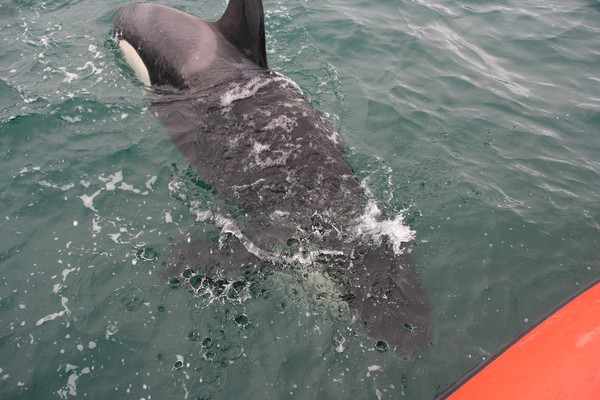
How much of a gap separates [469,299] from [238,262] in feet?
8.96

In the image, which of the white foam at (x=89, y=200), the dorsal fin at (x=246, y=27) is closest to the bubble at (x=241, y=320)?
the white foam at (x=89, y=200)

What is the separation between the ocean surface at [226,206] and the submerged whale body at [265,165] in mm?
301

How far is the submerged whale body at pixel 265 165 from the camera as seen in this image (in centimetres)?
Result: 460

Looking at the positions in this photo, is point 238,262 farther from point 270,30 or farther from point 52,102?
point 270,30

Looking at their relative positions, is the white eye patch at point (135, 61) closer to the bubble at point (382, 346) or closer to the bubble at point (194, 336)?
the bubble at point (194, 336)

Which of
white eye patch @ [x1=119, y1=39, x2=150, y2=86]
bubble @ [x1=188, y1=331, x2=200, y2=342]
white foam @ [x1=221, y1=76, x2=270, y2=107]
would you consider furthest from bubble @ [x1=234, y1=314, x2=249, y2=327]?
white eye patch @ [x1=119, y1=39, x2=150, y2=86]

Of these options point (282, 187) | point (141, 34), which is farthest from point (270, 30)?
point (282, 187)

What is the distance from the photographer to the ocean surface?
4070 mm

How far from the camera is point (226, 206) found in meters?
5.27

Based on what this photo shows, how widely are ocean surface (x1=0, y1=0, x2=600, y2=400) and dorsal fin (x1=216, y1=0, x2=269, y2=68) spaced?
156cm

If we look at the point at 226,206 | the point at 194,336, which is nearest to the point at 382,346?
the point at 194,336

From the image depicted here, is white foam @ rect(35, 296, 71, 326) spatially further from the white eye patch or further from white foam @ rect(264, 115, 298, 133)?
the white eye patch

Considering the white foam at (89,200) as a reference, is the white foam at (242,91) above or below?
above

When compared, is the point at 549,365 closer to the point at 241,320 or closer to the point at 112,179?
the point at 241,320
